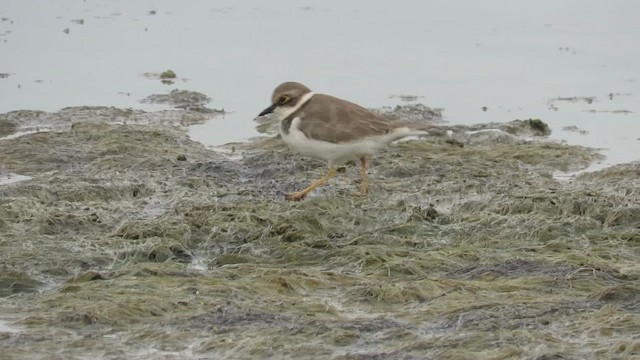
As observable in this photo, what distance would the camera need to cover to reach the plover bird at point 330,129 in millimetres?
10094

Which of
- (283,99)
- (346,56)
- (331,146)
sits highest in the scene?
(283,99)

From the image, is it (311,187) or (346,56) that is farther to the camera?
(346,56)

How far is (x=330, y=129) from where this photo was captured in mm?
10070

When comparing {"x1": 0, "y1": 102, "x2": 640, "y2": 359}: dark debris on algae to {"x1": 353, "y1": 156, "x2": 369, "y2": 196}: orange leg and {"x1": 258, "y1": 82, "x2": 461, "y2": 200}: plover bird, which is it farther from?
{"x1": 258, "y1": 82, "x2": 461, "y2": 200}: plover bird

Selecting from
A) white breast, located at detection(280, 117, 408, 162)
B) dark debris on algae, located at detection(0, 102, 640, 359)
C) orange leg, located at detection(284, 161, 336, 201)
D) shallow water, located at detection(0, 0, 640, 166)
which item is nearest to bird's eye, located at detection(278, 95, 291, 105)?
white breast, located at detection(280, 117, 408, 162)

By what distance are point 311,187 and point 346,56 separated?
6.98 metres

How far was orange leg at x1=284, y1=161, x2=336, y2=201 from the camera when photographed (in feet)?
33.3

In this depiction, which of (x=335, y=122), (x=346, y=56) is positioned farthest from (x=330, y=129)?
(x=346, y=56)

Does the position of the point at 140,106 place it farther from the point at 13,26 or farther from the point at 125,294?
the point at 125,294

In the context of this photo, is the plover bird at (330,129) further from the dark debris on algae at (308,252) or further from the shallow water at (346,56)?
the shallow water at (346,56)

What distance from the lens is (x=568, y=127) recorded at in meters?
13.3

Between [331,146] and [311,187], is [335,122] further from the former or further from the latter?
[311,187]

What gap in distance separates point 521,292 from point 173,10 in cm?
1430

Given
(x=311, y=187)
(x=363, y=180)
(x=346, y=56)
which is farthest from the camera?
(x=346, y=56)
